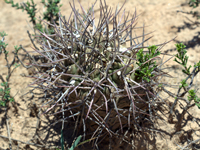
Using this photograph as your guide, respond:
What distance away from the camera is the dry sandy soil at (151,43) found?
2.12 metres

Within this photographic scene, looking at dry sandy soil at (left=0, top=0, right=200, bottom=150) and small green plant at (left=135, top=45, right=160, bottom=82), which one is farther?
dry sandy soil at (left=0, top=0, right=200, bottom=150)

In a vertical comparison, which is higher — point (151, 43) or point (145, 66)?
point (151, 43)

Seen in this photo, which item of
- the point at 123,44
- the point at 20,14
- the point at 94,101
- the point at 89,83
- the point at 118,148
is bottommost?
the point at 118,148

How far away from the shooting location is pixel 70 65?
1637 mm

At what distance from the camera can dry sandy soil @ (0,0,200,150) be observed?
2123mm

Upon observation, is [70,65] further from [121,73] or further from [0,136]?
[0,136]

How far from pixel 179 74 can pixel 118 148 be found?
1.26 m

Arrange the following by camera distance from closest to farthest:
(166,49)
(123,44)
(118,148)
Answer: (123,44) < (118,148) < (166,49)

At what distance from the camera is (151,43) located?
120 inches

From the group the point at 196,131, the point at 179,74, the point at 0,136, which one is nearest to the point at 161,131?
the point at 196,131

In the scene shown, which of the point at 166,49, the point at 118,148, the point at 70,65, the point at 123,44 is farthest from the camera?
the point at 166,49

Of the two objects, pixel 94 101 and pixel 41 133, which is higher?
pixel 94 101

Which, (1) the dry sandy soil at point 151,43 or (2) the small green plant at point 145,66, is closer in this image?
(2) the small green plant at point 145,66

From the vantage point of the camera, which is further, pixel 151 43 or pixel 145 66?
pixel 151 43
